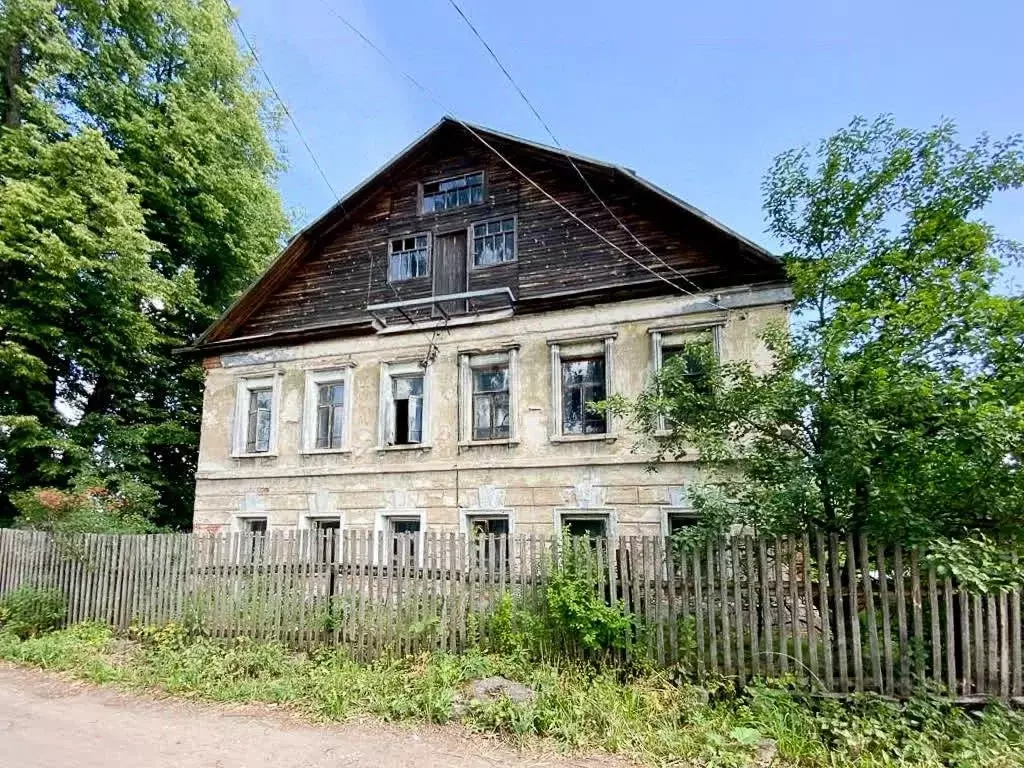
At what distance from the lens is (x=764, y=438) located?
648 cm

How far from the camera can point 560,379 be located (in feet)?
40.1

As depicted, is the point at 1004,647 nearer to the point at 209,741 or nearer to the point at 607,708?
the point at 607,708

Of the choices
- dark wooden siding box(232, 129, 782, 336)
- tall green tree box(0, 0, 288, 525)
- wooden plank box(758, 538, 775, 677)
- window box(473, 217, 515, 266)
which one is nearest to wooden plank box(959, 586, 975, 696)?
wooden plank box(758, 538, 775, 677)

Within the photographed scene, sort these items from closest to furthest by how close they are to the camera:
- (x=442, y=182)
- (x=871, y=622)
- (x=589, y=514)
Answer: (x=871, y=622) → (x=589, y=514) → (x=442, y=182)

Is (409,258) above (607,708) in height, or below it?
above

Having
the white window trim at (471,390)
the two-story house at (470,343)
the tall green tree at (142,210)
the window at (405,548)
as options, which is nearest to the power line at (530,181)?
the two-story house at (470,343)

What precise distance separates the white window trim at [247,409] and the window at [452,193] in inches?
226

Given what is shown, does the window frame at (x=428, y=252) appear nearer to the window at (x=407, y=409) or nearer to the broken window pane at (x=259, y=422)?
the window at (x=407, y=409)

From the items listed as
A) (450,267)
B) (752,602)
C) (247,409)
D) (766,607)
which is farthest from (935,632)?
(247,409)

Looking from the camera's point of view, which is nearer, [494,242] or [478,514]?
[478,514]

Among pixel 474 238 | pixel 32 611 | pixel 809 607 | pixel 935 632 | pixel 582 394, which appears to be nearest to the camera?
pixel 935 632

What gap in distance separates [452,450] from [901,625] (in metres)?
8.87

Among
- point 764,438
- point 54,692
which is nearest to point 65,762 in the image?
point 54,692

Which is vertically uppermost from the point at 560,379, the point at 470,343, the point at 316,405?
the point at 470,343
